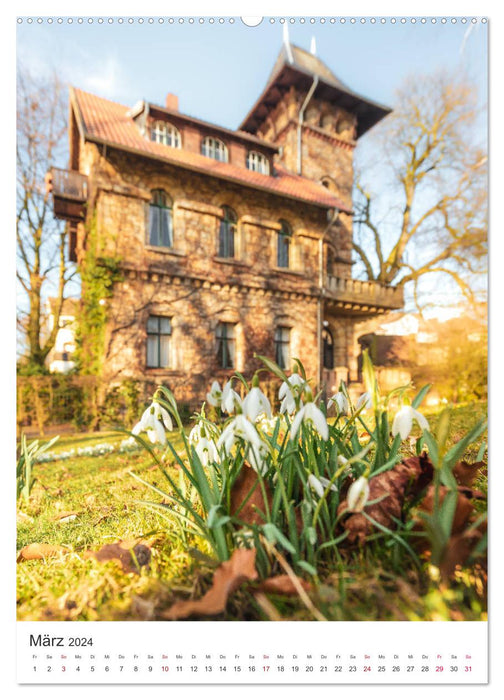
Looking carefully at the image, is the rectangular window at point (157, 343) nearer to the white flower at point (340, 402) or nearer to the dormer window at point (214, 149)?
the dormer window at point (214, 149)

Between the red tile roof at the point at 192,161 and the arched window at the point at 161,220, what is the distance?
0.40 metres

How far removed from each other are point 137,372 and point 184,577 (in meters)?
2.57

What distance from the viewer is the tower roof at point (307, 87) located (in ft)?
3.69

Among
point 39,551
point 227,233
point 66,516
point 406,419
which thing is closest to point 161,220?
point 227,233

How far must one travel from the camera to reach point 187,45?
3.30 ft

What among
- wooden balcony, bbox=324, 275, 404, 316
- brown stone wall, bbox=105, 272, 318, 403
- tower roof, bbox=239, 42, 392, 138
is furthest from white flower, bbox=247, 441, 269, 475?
brown stone wall, bbox=105, 272, 318, 403

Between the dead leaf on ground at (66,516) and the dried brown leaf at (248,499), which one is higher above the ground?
the dried brown leaf at (248,499)

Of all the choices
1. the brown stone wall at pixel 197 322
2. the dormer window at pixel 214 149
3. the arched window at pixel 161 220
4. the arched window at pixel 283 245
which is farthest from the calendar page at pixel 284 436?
the dormer window at pixel 214 149

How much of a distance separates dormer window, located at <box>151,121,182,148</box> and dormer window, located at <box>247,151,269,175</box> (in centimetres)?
86

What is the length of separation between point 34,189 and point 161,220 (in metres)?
2.69

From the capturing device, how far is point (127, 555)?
2.10 feet

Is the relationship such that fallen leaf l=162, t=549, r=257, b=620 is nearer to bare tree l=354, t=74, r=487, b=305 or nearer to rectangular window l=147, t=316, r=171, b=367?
bare tree l=354, t=74, r=487, b=305
